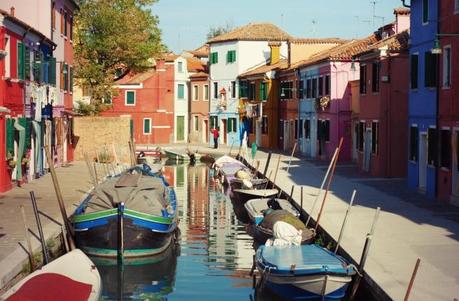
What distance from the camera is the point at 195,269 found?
20516 millimetres

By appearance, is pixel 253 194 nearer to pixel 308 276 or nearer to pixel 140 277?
pixel 140 277

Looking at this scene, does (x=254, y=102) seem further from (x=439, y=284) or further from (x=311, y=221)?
(x=439, y=284)

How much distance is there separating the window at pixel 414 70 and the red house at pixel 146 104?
44263 millimetres

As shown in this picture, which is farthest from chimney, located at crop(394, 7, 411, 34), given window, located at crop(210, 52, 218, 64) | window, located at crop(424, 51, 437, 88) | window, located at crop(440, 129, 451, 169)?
window, located at crop(210, 52, 218, 64)

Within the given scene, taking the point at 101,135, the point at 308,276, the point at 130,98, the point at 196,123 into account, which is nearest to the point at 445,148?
the point at 308,276

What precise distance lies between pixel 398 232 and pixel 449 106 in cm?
742

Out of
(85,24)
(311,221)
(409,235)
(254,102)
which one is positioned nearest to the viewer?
(409,235)

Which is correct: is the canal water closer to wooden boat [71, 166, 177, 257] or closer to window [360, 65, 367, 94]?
wooden boat [71, 166, 177, 257]

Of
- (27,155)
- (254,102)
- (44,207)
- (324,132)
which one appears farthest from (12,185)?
(254,102)

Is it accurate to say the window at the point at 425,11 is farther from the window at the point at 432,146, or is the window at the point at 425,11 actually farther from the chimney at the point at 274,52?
the chimney at the point at 274,52

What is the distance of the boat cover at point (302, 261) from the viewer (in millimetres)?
15742

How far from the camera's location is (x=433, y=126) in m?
28.6

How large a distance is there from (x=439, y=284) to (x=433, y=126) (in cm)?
1432

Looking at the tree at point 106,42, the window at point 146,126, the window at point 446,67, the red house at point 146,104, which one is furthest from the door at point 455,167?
the window at point 146,126
